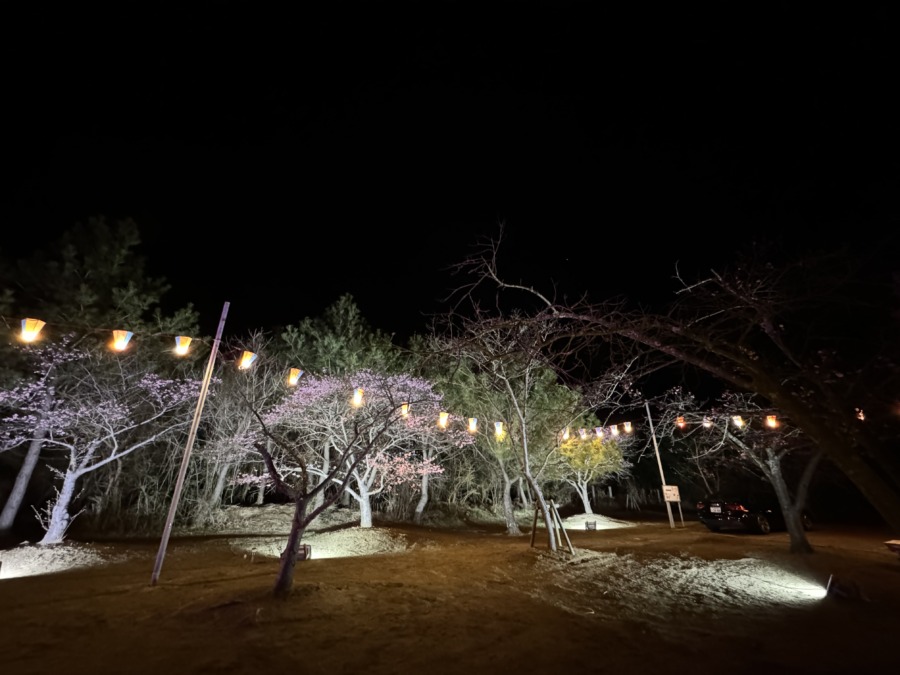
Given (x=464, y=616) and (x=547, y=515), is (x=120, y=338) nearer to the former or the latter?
(x=464, y=616)

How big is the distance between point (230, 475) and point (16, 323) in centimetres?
1170

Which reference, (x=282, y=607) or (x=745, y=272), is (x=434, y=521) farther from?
(x=745, y=272)

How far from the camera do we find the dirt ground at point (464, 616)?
4176mm

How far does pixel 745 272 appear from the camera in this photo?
4.54m

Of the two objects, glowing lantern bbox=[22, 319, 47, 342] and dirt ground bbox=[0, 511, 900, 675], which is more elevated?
glowing lantern bbox=[22, 319, 47, 342]

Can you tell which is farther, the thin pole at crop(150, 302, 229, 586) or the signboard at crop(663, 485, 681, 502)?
the signboard at crop(663, 485, 681, 502)

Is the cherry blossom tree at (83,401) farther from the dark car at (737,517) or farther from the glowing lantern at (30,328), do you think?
the dark car at (737,517)

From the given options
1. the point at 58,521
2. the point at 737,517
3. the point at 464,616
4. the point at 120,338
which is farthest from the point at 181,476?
the point at 737,517

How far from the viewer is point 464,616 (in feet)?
18.2

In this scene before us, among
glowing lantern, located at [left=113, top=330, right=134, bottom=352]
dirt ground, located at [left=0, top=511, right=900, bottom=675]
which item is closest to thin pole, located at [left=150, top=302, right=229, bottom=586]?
dirt ground, located at [left=0, top=511, right=900, bottom=675]

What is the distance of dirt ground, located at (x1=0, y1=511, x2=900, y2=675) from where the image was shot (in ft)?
13.7

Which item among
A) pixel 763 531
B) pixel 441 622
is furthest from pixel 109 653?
pixel 763 531

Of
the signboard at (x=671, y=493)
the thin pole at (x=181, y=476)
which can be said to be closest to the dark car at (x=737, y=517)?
the signboard at (x=671, y=493)

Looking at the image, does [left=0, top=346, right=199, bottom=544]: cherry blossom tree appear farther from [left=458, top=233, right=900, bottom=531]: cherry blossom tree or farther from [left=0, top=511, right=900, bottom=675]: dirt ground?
[left=458, top=233, right=900, bottom=531]: cherry blossom tree
